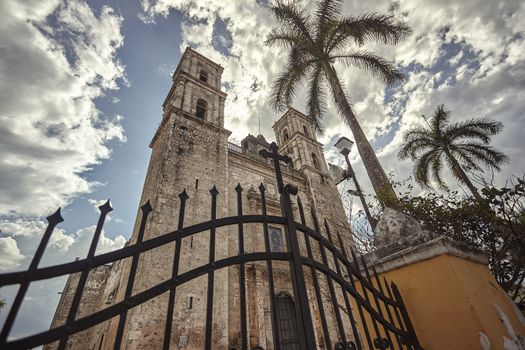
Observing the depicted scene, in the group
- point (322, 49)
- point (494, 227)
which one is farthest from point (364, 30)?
point (494, 227)

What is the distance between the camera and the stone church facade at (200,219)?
314 inches

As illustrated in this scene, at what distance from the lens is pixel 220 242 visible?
33.3ft

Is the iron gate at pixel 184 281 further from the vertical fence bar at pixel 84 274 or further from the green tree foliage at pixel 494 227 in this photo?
the green tree foliage at pixel 494 227

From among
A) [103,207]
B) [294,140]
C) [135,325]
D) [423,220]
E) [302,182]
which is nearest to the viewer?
[103,207]

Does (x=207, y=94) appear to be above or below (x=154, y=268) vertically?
above

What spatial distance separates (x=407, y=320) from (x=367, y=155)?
5.15 metres

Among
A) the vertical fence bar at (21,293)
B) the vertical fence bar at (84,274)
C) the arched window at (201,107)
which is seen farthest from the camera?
the arched window at (201,107)

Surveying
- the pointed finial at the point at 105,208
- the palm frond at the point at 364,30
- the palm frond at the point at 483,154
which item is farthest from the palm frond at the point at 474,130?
the pointed finial at the point at 105,208

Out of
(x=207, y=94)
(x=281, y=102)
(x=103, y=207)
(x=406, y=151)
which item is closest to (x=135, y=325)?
(x=103, y=207)

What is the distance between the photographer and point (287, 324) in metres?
10.3

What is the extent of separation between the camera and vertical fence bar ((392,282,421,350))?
6.24ft

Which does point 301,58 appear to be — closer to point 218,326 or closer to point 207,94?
point 207,94

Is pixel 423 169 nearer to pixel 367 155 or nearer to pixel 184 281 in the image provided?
pixel 367 155

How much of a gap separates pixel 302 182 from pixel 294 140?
Answer: 173 inches
